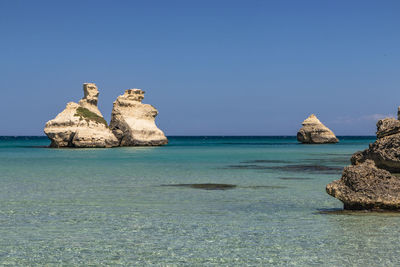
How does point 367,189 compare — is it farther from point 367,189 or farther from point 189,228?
point 189,228

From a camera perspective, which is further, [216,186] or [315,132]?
[315,132]

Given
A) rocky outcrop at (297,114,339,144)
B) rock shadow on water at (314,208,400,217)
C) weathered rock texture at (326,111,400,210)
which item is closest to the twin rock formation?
rocky outcrop at (297,114,339,144)

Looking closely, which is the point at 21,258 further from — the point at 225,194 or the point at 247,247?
the point at 225,194

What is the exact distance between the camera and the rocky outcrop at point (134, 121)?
81.5m

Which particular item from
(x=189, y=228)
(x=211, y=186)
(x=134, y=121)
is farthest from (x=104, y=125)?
(x=189, y=228)

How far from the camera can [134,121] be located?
8194 centimetres

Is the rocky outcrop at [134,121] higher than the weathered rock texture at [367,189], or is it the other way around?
the rocky outcrop at [134,121]

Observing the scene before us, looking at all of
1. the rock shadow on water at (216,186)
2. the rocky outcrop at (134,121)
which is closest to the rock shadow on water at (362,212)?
the rock shadow on water at (216,186)

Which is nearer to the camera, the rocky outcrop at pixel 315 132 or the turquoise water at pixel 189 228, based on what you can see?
the turquoise water at pixel 189 228

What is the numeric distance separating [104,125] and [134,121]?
5660 millimetres

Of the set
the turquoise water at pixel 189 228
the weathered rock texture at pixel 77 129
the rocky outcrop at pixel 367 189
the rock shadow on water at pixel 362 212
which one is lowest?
the turquoise water at pixel 189 228

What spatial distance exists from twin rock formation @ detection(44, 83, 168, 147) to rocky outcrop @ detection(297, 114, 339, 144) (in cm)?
3126

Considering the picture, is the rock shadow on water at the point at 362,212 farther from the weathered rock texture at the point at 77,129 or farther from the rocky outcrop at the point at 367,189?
the weathered rock texture at the point at 77,129

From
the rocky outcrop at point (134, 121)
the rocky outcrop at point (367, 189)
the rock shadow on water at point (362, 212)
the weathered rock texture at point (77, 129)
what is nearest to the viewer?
the rock shadow on water at point (362, 212)
